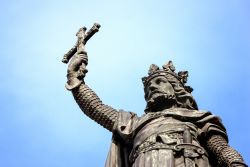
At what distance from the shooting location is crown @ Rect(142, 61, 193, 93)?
1362 centimetres

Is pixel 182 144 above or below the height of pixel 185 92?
below

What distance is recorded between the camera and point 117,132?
12.6 metres

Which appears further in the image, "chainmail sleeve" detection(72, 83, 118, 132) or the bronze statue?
"chainmail sleeve" detection(72, 83, 118, 132)

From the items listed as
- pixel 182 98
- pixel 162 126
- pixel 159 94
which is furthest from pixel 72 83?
pixel 162 126

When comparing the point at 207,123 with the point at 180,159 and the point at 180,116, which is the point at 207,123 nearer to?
the point at 180,116

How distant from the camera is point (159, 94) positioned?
42.5 ft

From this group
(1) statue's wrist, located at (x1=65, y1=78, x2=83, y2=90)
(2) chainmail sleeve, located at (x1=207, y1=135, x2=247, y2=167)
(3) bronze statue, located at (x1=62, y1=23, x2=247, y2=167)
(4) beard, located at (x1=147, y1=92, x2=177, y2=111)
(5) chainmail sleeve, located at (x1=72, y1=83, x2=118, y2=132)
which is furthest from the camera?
(1) statue's wrist, located at (x1=65, y1=78, x2=83, y2=90)

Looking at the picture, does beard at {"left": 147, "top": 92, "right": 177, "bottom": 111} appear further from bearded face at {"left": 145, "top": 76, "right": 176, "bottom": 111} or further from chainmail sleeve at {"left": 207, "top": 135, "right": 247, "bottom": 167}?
chainmail sleeve at {"left": 207, "top": 135, "right": 247, "bottom": 167}

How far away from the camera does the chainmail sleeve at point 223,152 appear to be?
11.3 metres

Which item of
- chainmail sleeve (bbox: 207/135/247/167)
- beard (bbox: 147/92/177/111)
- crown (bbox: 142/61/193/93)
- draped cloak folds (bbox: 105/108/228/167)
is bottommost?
chainmail sleeve (bbox: 207/135/247/167)

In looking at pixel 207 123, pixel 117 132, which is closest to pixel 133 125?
pixel 117 132

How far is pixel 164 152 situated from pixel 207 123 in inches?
55.4

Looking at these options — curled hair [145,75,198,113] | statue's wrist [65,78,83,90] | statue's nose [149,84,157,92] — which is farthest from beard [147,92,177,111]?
statue's wrist [65,78,83,90]

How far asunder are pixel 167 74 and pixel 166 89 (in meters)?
0.55
